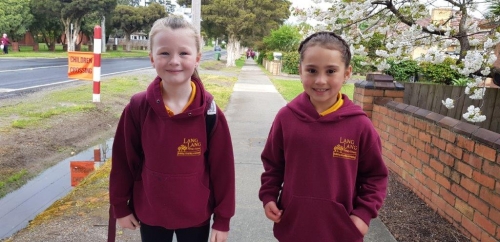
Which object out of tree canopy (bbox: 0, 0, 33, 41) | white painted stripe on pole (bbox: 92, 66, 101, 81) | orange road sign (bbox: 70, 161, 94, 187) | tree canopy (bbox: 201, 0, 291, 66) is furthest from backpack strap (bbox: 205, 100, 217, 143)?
tree canopy (bbox: 0, 0, 33, 41)

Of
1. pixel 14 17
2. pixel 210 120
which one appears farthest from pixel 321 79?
pixel 14 17

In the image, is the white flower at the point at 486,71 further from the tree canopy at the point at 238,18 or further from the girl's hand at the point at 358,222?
the tree canopy at the point at 238,18

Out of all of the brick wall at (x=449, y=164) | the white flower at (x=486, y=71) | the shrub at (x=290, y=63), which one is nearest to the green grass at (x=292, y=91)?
the brick wall at (x=449, y=164)

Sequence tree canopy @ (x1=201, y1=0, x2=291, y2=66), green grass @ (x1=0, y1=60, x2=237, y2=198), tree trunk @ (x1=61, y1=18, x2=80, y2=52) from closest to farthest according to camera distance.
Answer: green grass @ (x1=0, y1=60, x2=237, y2=198)
tree canopy @ (x1=201, y1=0, x2=291, y2=66)
tree trunk @ (x1=61, y1=18, x2=80, y2=52)

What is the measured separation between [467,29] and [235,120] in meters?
4.75

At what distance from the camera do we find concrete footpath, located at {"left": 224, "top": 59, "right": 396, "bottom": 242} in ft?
10.7

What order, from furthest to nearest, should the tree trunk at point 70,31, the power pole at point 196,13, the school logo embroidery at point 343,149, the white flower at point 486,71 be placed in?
the tree trunk at point 70,31, the power pole at point 196,13, the white flower at point 486,71, the school logo embroidery at point 343,149

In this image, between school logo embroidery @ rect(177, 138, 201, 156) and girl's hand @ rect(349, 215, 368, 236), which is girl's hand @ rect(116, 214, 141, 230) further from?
girl's hand @ rect(349, 215, 368, 236)

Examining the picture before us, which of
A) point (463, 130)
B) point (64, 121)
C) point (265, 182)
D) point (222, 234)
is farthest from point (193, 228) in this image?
point (64, 121)

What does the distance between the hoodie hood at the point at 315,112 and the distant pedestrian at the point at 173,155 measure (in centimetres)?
35

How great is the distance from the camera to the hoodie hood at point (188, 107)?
1.86 metres

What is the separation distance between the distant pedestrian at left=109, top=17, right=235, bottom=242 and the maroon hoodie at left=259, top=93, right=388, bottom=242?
319 millimetres

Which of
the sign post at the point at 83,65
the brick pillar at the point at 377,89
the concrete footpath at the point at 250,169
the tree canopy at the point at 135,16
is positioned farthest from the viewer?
the tree canopy at the point at 135,16

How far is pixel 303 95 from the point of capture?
1.96 meters
